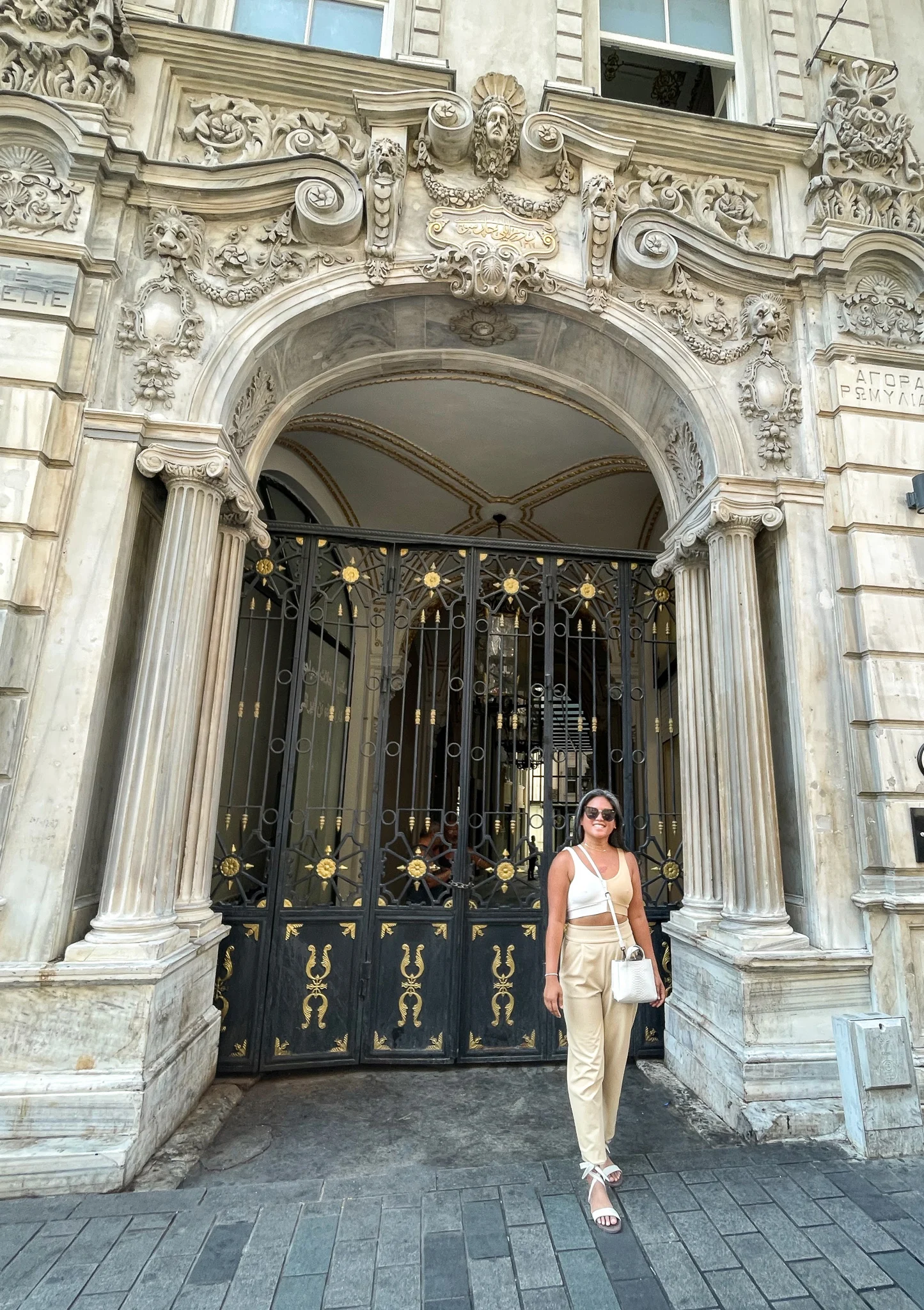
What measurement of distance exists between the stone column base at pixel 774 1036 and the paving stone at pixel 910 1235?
0.81m

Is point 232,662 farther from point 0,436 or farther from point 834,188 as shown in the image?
point 834,188

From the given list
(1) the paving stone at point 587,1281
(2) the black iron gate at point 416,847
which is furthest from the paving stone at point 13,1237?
(1) the paving stone at point 587,1281

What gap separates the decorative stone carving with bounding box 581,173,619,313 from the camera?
496cm

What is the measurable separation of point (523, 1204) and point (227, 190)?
599 centimetres

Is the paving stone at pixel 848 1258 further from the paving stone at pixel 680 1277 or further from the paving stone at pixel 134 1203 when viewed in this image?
the paving stone at pixel 134 1203

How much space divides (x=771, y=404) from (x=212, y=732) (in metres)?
4.43

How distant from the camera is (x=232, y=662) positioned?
477 cm

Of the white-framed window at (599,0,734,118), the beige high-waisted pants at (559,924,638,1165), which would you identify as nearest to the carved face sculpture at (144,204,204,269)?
the white-framed window at (599,0,734,118)

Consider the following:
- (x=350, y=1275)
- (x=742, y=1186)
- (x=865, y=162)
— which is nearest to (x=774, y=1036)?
(x=742, y=1186)

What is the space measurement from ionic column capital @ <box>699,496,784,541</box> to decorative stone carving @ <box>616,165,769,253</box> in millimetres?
2100

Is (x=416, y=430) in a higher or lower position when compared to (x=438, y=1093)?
higher

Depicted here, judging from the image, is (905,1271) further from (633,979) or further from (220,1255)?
(220,1255)

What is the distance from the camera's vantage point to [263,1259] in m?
2.54

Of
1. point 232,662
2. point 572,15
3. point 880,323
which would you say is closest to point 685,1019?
point 232,662
